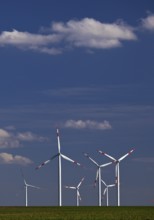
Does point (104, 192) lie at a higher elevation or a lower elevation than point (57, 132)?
lower

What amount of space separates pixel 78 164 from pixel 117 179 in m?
9.32

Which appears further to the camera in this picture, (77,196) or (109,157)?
(77,196)

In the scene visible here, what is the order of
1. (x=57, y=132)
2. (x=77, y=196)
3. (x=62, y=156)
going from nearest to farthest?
(x=57, y=132), (x=62, y=156), (x=77, y=196)

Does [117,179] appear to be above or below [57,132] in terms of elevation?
below

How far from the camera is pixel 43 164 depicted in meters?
137

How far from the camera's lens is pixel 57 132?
12625cm

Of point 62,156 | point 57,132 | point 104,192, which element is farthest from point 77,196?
point 57,132
